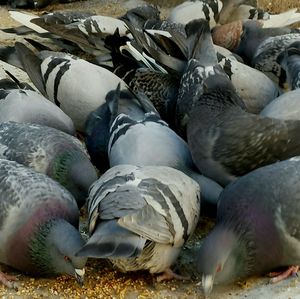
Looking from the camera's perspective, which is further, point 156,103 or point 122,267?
point 156,103

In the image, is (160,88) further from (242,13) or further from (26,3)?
(26,3)

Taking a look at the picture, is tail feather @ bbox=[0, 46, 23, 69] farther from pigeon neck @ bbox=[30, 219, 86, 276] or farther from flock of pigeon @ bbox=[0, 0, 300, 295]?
pigeon neck @ bbox=[30, 219, 86, 276]

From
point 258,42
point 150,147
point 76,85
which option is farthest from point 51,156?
point 258,42

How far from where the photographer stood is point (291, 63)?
5.42 metres

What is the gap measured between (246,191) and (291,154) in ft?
2.02

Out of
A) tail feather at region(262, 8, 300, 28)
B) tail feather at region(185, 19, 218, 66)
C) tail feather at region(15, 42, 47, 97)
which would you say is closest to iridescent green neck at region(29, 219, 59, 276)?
tail feather at region(185, 19, 218, 66)

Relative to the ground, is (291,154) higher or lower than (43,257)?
higher

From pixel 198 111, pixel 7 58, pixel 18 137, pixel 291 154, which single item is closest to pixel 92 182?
pixel 18 137

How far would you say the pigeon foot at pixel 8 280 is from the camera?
11.8 ft

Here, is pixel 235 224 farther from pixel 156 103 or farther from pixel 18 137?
pixel 156 103

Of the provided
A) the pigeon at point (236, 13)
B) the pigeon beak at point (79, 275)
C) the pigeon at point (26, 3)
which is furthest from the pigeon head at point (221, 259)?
the pigeon at point (26, 3)

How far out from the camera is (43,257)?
352cm

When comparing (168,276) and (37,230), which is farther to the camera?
(168,276)

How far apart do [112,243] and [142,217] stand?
0.21 m
